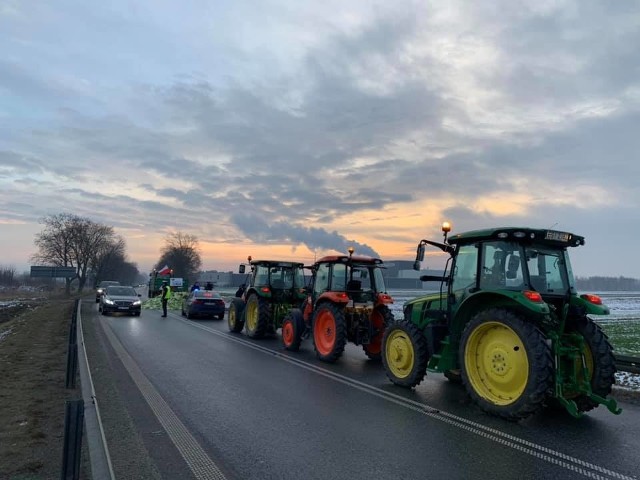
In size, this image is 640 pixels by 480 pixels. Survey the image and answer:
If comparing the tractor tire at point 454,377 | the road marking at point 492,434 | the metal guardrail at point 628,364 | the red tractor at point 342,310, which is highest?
the red tractor at point 342,310

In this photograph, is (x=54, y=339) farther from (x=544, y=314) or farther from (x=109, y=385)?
(x=544, y=314)

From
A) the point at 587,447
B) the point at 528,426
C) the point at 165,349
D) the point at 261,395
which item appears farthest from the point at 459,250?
the point at 165,349

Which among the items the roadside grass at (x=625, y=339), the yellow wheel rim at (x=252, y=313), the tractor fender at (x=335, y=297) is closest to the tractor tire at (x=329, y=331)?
the tractor fender at (x=335, y=297)

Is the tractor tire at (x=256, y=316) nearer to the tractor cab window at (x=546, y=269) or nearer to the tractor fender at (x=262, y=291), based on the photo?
the tractor fender at (x=262, y=291)

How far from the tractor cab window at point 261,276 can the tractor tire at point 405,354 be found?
7575mm

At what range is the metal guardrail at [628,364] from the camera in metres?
8.74

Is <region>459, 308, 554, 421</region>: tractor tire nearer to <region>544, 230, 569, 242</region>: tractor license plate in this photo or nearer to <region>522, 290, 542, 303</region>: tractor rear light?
<region>522, 290, 542, 303</region>: tractor rear light

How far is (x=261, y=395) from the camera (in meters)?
7.61

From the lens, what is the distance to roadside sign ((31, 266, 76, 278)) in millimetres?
64438

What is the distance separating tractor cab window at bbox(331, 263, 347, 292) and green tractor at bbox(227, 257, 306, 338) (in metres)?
3.39

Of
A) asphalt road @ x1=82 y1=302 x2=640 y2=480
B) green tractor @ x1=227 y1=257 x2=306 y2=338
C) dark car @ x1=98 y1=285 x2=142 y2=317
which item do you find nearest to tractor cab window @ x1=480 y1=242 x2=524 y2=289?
asphalt road @ x1=82 y1=302 x2=640 y2=480

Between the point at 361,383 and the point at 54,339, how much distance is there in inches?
395

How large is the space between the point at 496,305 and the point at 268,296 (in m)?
8.94

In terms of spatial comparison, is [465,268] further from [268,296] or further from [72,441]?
[268,296]
